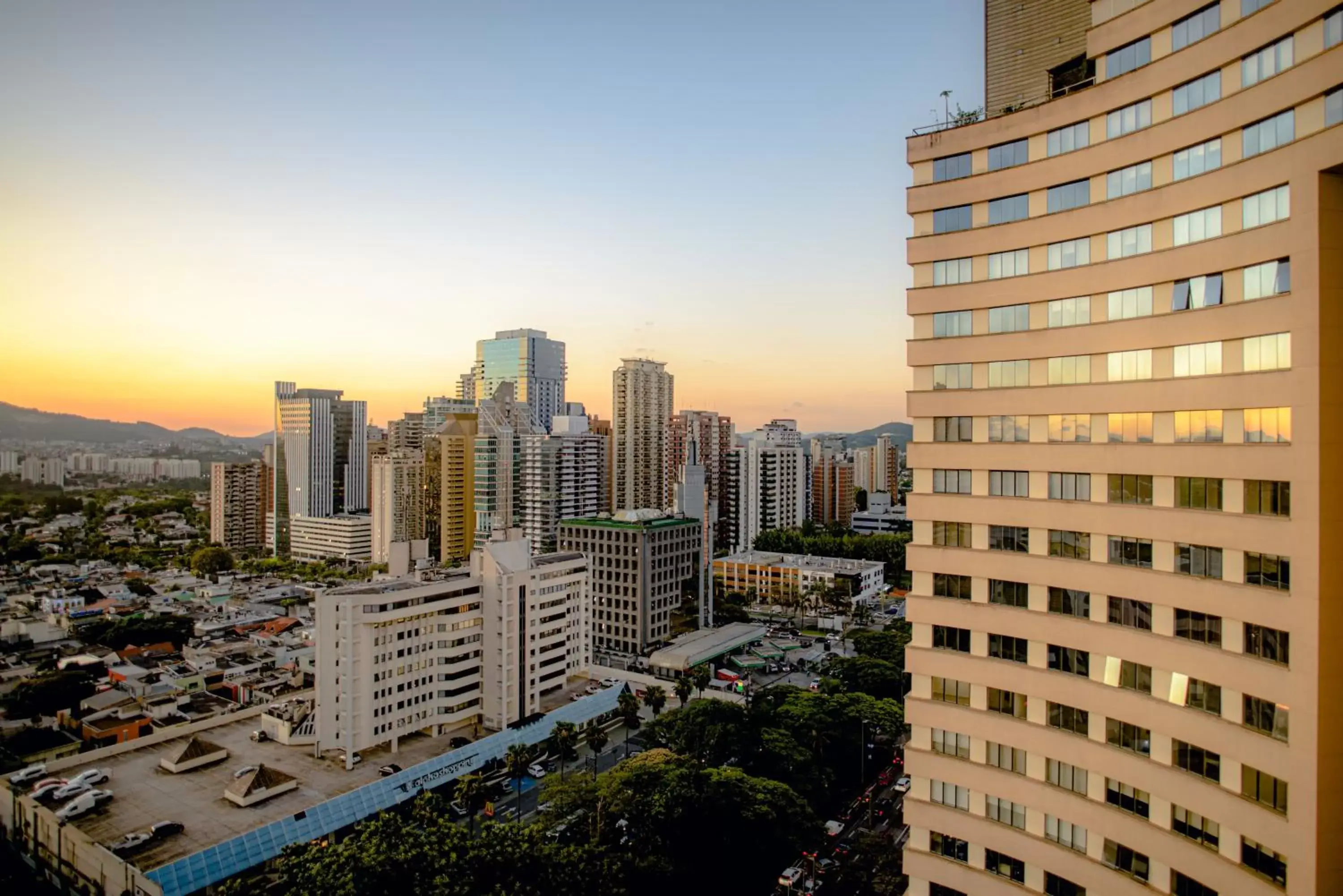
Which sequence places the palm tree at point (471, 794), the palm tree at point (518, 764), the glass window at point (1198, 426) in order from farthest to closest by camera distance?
the palm tree at point (518, 764) → the palm tree at point (471, 794) → the glass window at point (1198, 426)

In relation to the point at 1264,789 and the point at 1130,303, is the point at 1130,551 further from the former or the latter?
the point at 1130,303

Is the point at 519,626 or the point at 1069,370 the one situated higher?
the point at 1069,370

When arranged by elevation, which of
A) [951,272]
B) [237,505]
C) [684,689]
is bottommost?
[684,689]

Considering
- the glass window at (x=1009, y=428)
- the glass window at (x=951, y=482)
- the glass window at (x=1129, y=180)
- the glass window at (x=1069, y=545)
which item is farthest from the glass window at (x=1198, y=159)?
the glass window at (x=951, y=482)

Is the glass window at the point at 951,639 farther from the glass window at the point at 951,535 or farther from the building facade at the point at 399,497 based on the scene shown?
the building facade at the point at 399,497

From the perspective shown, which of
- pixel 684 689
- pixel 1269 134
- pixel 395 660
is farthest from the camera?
pixel 684 689

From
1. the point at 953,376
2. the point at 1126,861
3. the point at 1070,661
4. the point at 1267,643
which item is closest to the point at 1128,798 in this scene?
the point at 1126,861

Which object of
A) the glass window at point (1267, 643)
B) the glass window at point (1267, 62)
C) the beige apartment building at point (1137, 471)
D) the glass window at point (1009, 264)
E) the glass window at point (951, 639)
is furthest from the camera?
the glass window at point (951, 639)

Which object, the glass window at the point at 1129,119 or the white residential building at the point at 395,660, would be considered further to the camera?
the white residential building at the point at 395,660

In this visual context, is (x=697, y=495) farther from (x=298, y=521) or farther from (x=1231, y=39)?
(x=298, y=521)
